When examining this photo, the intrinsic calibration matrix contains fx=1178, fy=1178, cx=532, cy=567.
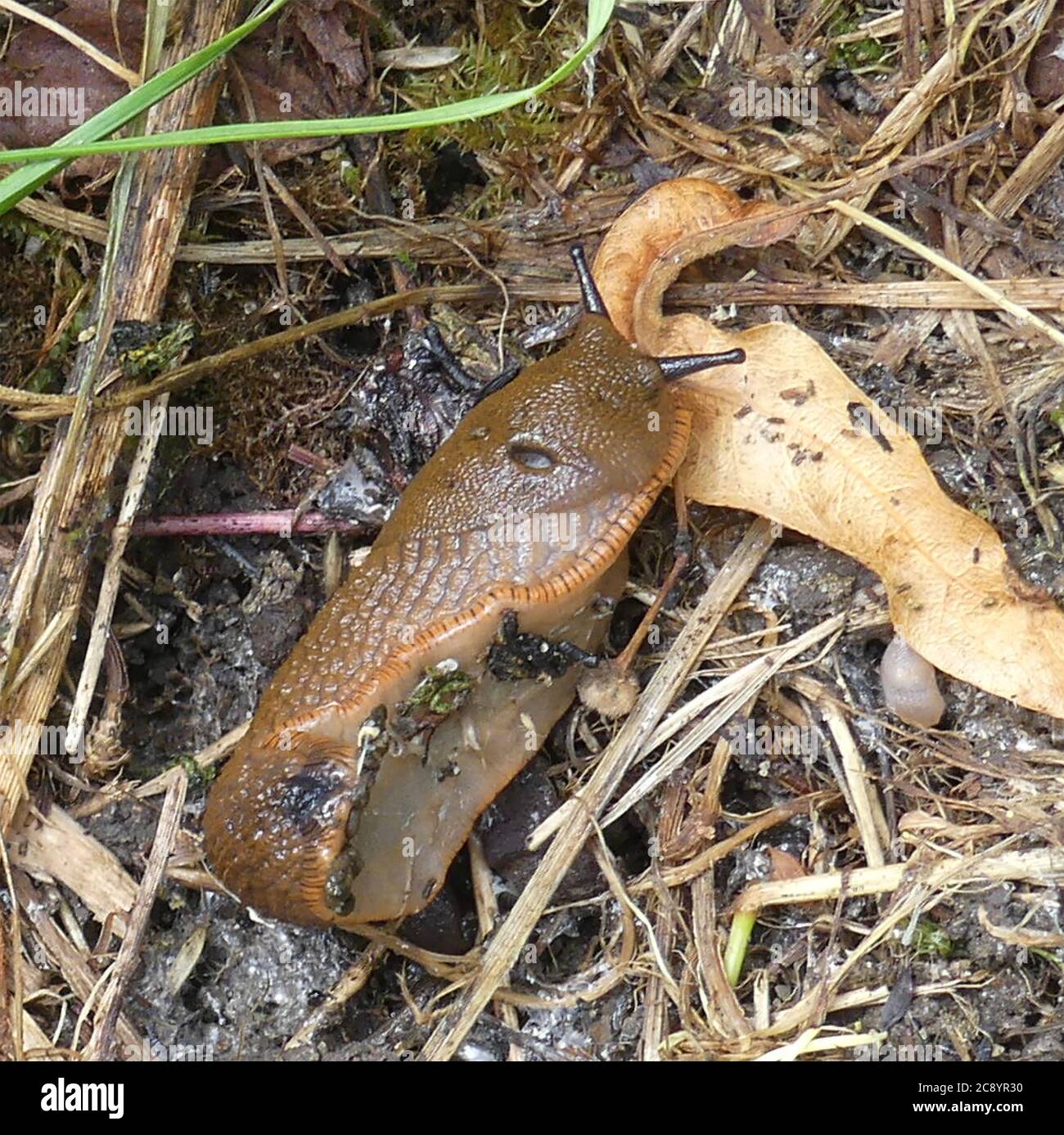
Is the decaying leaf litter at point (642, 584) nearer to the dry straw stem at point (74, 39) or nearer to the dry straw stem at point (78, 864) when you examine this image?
the dry straw stem at point (78, 864)

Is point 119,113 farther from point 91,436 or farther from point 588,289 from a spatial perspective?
point 588,289

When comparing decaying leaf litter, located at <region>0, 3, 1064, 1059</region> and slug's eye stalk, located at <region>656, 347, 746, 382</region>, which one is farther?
slug's eye stalk, located at <region>656, 347, 746, 382</region>

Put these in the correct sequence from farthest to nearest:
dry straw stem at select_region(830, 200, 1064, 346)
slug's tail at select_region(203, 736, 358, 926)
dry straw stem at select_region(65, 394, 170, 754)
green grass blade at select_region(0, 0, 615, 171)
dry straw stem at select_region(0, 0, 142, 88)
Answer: dry straw stem at select_region(65, 394, 170, 754) < dry straw stem at select_region(0, 0, 142, 88) < dry straw stem at select_region(830, 200, 1064, 346) < slug's tail at select_region(203, 736, 358, 926) < green grass blade at select_region(0, 0, 615, 171)

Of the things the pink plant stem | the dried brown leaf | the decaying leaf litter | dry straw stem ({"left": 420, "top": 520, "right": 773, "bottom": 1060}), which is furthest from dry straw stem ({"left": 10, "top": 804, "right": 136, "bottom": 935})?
the dried brown leaf

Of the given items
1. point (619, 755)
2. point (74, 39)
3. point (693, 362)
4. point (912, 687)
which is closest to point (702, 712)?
point (619, 755)

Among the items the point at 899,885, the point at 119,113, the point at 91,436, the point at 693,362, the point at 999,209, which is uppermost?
the point at 119,113

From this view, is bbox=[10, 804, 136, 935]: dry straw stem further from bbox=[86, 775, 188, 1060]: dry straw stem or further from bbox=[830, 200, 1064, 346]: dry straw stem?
bbox=[830, 200, 1064, 346]: dry straw stem

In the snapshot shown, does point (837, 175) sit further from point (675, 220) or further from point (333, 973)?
point (333, 973)
